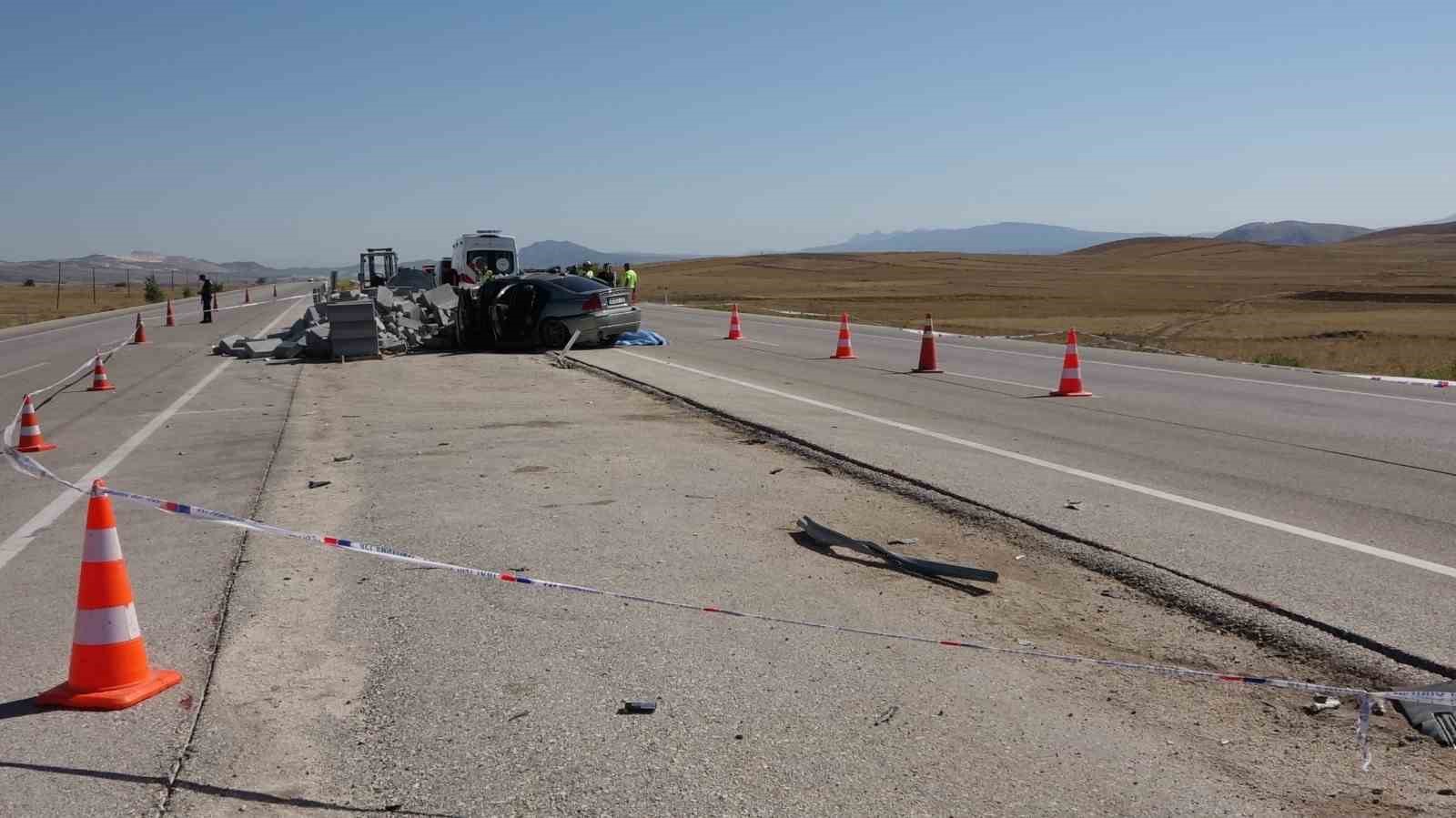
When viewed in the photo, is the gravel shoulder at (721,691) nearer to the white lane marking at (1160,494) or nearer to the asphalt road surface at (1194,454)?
the asphalt road surface at (1194,454)

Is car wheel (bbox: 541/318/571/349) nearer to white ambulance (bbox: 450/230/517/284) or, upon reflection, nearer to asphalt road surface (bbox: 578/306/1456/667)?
asphalt road surface (bbox: 578/306/1456/667)

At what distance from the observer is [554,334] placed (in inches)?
910

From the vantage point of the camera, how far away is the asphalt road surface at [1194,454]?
21.0 feet

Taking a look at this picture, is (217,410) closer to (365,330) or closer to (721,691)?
(365,330)

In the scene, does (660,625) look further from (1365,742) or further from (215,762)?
(1365,742)

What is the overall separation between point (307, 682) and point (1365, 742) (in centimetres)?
392

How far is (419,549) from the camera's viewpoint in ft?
23.3

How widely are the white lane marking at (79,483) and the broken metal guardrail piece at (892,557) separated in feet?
14.4

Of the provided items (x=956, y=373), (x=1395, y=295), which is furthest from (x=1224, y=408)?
(x=1395, y=295)

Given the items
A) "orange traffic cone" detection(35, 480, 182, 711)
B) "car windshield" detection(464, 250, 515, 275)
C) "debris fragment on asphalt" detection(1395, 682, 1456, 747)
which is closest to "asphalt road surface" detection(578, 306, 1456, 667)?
"debris fragment on asphalt" detection(1395, 682, 1456, 747)

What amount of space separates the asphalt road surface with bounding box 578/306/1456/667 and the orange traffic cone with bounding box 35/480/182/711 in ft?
16.2

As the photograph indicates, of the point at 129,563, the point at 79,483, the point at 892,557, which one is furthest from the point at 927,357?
the point at 129,563

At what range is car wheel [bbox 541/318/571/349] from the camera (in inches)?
908

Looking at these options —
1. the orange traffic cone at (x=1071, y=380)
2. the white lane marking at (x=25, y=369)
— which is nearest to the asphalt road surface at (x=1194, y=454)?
the orange traffic cone at (x=1071, y=380)
